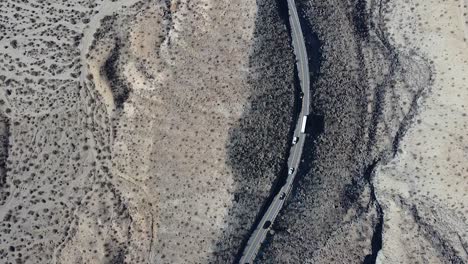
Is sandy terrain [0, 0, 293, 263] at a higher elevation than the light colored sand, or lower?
lower

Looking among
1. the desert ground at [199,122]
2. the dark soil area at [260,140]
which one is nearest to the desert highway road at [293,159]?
the dark soil area at [260,140]

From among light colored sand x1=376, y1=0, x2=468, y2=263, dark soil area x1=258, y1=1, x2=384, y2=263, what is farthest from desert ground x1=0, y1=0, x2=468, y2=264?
light colored sand x1=376, y1=0, x2=468, y2=263

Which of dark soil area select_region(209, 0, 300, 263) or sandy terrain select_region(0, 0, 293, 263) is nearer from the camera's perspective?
sandy terrain select_region(0, 0, 293, 263)

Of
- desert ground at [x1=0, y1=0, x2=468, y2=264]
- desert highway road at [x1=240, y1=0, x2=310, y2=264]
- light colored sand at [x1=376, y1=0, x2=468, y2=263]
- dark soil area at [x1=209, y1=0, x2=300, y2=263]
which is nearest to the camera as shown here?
light colored sand at [x1=376, y1=0, x2=468, y2=263]

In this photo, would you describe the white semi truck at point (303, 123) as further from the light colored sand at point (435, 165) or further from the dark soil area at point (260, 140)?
the light colored sand at point (435, 165)

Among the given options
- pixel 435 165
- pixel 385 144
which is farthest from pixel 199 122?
pixel 435 165

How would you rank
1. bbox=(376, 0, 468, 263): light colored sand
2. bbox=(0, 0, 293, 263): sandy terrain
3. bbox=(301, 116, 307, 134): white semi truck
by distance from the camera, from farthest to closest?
bbox=(301, 116, 307, 134): white semi truck
bbox=(0, 0, 293, 263): sandy terrain
bbox=(376, 0, 468, 263): light colored sand

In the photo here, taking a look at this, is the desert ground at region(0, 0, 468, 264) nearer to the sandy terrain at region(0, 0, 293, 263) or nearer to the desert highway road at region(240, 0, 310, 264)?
the sandy terrain at region(0, 0, 293, 263)

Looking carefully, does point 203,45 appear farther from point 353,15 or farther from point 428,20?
point 428,20

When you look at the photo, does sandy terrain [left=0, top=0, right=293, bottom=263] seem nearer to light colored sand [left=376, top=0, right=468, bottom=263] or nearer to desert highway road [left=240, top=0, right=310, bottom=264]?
desert highway road [left=240, top=0, right=310, bottom=264]

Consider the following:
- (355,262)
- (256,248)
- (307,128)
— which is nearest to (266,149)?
(307,128)

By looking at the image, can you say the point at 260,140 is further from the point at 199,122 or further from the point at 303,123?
the point at 199,122
